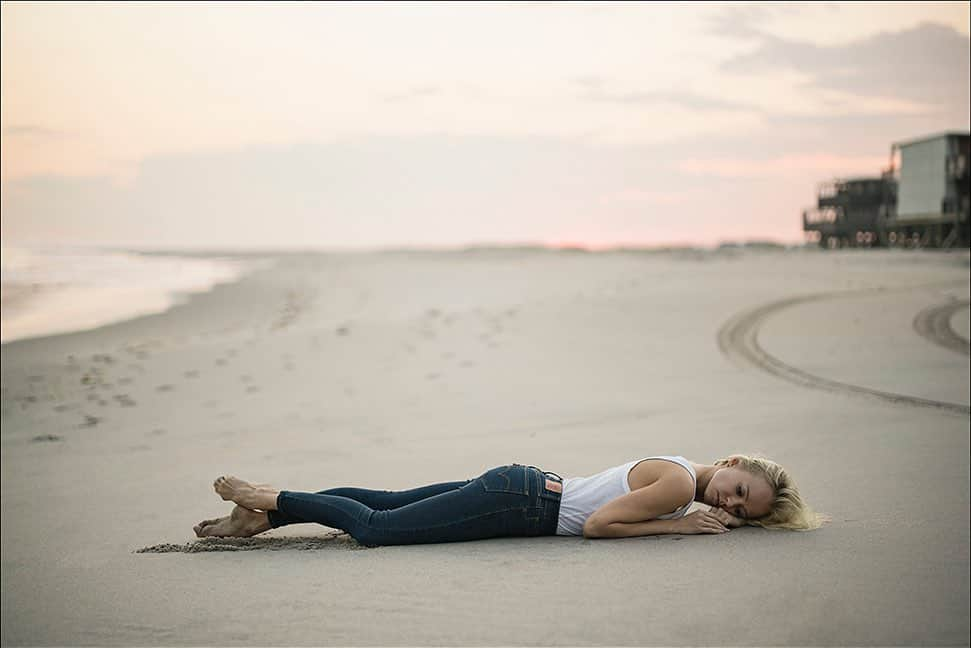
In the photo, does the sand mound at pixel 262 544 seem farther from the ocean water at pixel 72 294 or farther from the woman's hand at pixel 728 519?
the ocean water at pixel 72 294

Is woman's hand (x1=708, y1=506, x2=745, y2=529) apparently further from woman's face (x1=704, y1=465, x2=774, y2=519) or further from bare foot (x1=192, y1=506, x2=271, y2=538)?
bare foot (x1=192, y1=506, x2=271, y2=538)

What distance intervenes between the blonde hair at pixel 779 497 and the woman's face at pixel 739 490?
0.09 ft

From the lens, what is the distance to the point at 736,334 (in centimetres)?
1228

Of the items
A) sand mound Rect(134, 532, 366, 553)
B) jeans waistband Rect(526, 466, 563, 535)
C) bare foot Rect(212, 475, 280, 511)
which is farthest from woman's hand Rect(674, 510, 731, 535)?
bare foot Rect(212, 475, 280, 511)

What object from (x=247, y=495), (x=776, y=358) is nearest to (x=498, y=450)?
(x=247, y=495)

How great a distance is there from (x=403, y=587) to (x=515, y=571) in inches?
19.3

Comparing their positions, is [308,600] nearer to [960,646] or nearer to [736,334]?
[960,646]

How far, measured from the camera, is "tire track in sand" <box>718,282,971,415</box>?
8.00m

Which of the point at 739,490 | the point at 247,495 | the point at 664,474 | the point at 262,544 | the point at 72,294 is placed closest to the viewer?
the point at 664,474

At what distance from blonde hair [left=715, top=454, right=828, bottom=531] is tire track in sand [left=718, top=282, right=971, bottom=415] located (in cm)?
461

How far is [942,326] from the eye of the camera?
A: 11.8m

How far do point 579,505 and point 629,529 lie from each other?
0.89 feet

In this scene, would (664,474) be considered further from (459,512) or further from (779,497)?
(459,512)

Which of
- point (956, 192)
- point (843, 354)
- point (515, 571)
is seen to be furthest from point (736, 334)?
point (956, 192)
